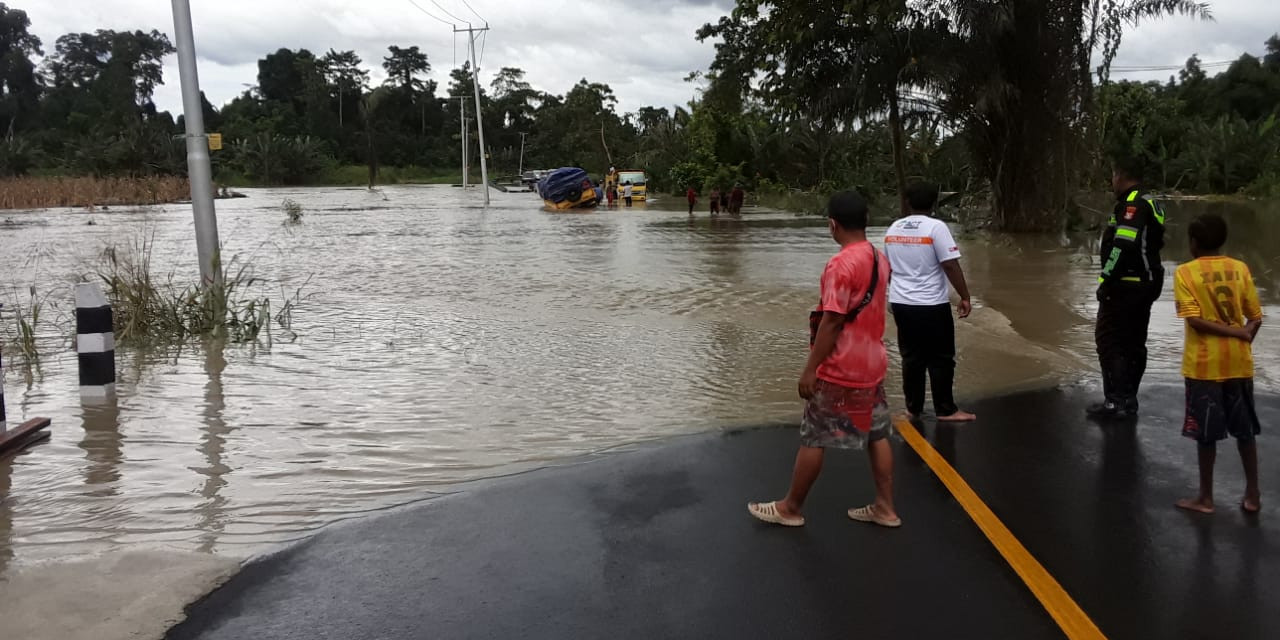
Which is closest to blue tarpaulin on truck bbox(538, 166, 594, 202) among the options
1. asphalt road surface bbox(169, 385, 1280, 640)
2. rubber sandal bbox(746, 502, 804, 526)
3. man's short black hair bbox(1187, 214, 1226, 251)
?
asphalt road surface bbox(169, 385, 1280, 640)

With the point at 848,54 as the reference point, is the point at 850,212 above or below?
below

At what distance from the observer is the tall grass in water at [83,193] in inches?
A: 1630

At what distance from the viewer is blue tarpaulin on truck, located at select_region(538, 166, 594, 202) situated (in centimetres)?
4125

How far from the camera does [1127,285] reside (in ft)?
21.8

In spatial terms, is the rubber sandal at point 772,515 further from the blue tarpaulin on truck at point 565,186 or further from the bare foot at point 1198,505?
the blue tarpaulin on truck at point 565,186

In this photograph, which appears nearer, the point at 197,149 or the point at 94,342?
the point at 94,342

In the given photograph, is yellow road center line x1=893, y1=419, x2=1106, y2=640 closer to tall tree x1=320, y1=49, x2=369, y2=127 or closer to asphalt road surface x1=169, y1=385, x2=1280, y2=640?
asphalt road surface x1=169, y1=385, x2=1280, y2=640

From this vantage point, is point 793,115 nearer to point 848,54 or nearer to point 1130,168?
point 848,54

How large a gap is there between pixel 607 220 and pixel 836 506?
93.2 ft

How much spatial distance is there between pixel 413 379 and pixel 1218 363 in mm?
5746

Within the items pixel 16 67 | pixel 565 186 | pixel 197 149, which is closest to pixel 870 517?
pixel 197 149

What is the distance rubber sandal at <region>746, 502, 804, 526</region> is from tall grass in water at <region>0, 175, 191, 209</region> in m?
41.0

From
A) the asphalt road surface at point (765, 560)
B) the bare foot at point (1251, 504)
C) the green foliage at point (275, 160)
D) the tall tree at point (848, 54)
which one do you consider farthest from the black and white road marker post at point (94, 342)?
the green foliage at point (275, 160)

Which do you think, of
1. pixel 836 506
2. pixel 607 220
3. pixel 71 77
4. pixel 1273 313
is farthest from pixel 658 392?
pixel 71 77
